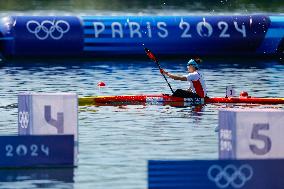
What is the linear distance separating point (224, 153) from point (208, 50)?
36645 mm

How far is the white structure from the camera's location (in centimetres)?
2638

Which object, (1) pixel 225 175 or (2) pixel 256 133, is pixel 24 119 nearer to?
(2) pixel 256 133

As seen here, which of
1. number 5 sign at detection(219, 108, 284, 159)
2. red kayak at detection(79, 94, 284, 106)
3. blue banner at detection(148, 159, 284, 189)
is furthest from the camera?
red kayak at detection(79, 94, 284, 106)

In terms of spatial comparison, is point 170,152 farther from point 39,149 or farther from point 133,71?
point 133,71

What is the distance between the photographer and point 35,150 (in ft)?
84.2

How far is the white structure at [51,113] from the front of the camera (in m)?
26.4

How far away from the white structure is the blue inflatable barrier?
31.6 meters

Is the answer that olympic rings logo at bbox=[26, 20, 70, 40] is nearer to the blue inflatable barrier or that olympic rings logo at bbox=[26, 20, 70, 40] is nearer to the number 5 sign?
the blue inflatable barrier

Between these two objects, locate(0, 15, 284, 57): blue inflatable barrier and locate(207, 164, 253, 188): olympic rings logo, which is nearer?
locate(207, 164, 253, 188): olympic rings logo

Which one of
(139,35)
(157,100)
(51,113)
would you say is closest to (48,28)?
(139,35)

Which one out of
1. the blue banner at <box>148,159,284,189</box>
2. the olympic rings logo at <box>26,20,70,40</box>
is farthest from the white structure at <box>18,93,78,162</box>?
the olympic rings logo at <box>26,20,70,40</box>

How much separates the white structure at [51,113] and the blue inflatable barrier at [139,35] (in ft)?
104

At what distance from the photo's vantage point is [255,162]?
849 inches

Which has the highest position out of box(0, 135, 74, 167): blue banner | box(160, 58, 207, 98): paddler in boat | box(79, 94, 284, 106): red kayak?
box(160, 58, 207, 98): paddler in boat
